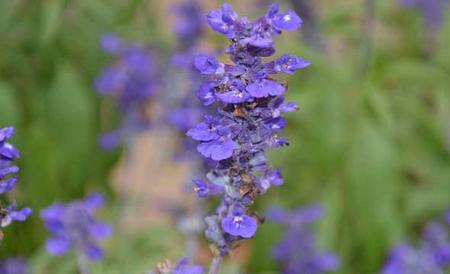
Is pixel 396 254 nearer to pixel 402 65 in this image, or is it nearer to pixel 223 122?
pixel 402 65

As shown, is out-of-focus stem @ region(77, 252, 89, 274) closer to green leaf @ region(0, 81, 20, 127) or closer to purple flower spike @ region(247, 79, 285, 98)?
purple flower spike @ region(247, 79, 285, 98)

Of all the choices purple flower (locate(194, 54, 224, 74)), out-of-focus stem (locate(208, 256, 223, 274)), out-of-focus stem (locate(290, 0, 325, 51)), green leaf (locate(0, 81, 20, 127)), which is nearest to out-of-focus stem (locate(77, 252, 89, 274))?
out-of-focus stem (locate(208, 256, 223, 274))

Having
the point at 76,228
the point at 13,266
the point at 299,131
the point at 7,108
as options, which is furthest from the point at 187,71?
the point at 76,228

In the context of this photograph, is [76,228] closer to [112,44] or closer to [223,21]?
[223,21]

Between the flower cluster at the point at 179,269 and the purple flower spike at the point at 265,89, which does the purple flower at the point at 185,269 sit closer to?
the flower cluster at the point at 179,269

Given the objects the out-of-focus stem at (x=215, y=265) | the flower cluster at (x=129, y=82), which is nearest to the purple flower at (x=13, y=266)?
the flower cluster at (x=129, y=82)
